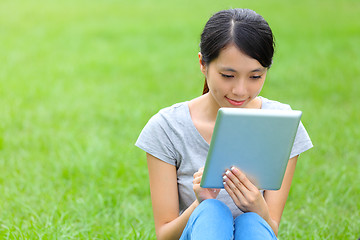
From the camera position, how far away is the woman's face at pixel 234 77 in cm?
218

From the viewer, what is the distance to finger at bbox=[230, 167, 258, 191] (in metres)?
2.04

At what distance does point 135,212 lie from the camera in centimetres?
354

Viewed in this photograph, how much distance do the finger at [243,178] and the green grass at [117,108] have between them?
3.69 feet

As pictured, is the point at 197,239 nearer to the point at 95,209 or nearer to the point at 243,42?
the point at 243,42

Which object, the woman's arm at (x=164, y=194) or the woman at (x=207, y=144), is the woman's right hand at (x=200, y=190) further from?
the woman's arm at (x=164, y=194)

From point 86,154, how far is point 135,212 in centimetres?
104

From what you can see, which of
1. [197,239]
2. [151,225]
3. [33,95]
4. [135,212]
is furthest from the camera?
[33,95]

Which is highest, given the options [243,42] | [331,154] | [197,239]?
[243,42]

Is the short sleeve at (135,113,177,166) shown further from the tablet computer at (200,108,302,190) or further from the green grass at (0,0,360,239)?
the green grass at (0,0,360,239)

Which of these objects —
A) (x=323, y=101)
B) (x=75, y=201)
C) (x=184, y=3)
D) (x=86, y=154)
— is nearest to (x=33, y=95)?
(x=86, y=154)

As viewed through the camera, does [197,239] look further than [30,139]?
No

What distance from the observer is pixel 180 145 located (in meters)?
2.38

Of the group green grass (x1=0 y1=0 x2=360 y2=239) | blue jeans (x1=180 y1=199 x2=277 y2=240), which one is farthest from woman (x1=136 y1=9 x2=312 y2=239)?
green grass (x1=0 y1=0 x2=360 y2=239)

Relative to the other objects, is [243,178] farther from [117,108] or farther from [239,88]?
[117,108]
